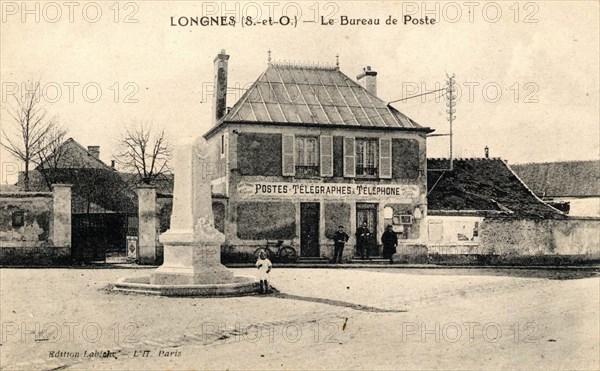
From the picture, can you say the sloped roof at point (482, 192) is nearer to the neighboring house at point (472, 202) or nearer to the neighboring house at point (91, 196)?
the neighboring house at point (472, 202)

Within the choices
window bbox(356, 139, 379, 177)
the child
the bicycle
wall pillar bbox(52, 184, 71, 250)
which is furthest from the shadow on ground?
wall pillar bbox(52, 184, 71, 250)

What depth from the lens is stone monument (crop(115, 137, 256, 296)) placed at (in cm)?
1312

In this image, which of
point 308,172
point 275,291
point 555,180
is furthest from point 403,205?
point 555,180

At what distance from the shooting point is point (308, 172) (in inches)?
957

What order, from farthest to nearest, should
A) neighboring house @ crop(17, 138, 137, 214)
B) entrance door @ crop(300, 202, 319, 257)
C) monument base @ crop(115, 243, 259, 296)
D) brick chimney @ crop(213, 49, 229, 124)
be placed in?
neighboring house @ crop(17, 138, 137, 214)
brick chimney @ crop(213, 49, 229, 124)
entrance door @ crop(300, 202, 319, 257)
monument base @ crop(115, 243, 259, 296)

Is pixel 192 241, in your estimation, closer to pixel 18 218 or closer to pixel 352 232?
pixel 18 218

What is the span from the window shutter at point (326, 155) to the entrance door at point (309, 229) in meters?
1.20

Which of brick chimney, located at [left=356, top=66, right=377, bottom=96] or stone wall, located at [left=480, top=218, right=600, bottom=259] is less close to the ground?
brick chimney, located at [left=356, top=66, right=377, bottom=96]

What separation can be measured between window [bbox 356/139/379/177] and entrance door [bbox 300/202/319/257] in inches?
85.8

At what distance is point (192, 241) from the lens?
1317 centimetres

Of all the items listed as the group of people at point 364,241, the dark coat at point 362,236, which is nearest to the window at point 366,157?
the group of people at point 364,241

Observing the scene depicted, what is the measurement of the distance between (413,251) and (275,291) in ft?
39.1

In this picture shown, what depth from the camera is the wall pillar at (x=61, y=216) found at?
20.5 meters

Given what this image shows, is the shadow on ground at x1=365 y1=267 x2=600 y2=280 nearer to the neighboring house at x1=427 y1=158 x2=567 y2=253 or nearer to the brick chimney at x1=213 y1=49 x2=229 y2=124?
the neighboring house at x1=427 y1=158 x2=567 y2=253
